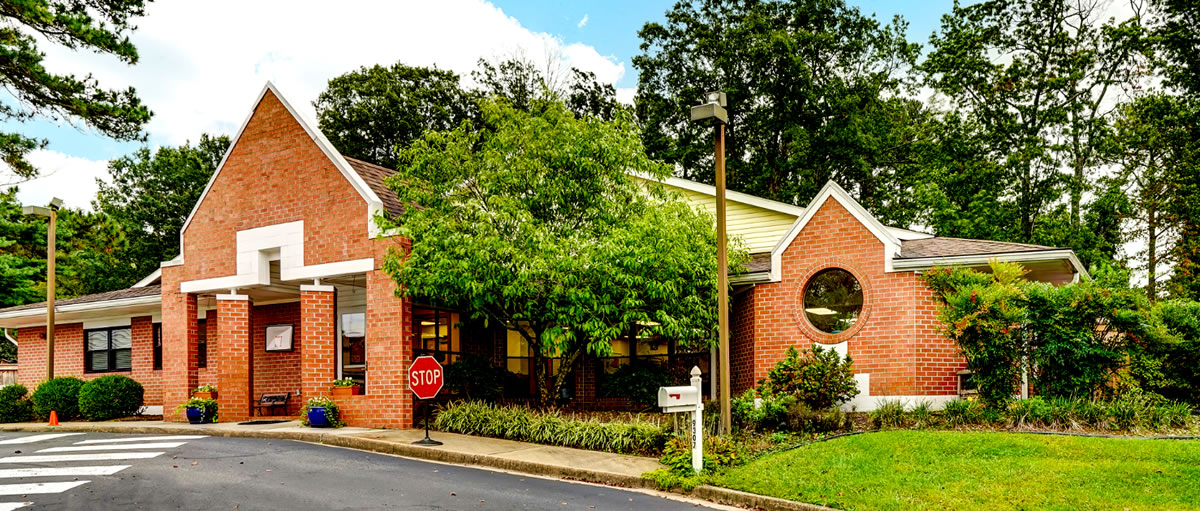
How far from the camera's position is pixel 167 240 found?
3966 centimetres

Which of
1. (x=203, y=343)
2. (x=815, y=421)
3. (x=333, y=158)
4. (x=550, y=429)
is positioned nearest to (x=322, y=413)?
(x=550, y=429)

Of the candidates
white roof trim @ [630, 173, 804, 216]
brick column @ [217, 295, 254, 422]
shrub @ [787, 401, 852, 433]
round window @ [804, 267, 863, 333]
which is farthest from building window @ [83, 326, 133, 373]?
shrub @ [787, 401, 852, 433]

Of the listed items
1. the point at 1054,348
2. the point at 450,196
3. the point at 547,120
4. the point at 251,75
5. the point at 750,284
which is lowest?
the point at 1054,348

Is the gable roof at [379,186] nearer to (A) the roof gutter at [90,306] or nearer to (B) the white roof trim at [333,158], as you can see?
(B) the white roof trim at [333,158]

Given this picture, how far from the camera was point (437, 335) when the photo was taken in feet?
63.1

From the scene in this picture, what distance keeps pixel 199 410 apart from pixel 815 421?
12990 mm

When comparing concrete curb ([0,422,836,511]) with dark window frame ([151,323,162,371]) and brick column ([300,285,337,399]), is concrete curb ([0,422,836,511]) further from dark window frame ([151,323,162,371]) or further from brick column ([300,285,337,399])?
dark window frame ([151,323,162,371])

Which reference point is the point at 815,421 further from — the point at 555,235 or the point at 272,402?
the point at 272,402

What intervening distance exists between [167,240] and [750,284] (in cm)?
3307

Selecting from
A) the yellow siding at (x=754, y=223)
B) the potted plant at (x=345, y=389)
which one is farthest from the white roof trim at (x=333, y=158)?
the yellow siding at (x=754, y=223)

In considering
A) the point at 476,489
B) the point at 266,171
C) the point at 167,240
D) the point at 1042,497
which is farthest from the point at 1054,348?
the point at 167,240

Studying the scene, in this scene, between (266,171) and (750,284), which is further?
(266,171)

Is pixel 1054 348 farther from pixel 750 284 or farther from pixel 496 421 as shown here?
pixel 496 421

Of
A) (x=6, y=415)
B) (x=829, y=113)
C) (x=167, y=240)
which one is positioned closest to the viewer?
(x=6, y=415)
